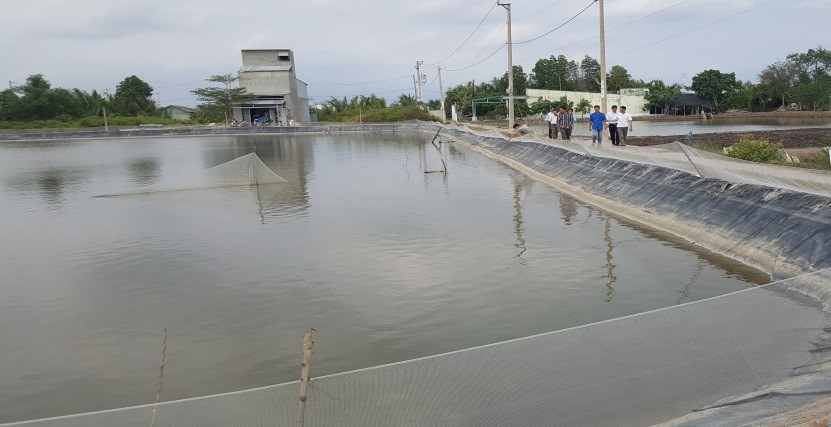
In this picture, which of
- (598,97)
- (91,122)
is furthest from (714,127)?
(91,122)

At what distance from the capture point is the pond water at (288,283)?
5621mm

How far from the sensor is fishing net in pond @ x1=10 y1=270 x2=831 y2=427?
354cm

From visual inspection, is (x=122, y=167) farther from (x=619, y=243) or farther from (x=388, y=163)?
(x=619, y=243)

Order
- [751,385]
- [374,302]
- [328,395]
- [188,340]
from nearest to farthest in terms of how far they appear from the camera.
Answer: [328,395] → [751,385] → [188,340] → [374,302]

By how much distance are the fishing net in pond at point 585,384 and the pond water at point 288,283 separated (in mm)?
1773

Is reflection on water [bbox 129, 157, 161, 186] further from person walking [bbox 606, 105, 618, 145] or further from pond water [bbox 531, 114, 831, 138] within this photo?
pond water [bbox 531, 114, 831, 138]

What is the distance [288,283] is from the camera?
7883 millimetres

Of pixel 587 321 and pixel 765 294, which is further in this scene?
pixel 587 321

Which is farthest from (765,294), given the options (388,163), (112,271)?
(388,163)

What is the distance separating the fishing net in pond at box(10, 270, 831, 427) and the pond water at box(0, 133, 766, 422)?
→ 5.82ft

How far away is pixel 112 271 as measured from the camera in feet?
28.7

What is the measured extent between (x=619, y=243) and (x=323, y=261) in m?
4.84

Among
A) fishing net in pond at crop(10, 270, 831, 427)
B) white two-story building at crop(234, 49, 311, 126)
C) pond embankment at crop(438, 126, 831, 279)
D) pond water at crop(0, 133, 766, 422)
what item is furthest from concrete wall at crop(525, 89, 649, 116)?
fishing net in pond at crop(10, 270, 831, 427)

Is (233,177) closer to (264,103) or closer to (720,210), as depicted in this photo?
(720,210)
